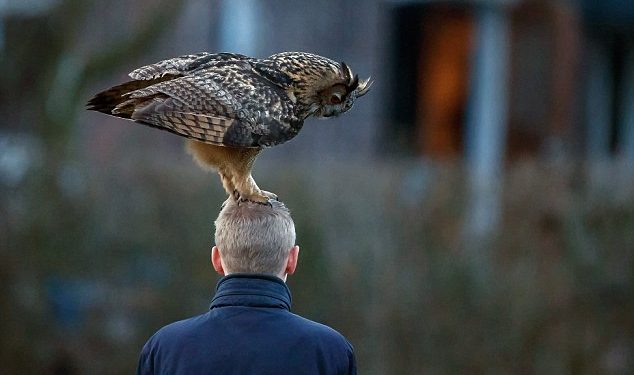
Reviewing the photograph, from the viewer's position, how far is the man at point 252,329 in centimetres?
368

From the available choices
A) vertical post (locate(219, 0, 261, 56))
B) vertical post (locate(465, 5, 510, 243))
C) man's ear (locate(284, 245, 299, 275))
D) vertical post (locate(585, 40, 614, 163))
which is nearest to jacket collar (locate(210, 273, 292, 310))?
man's ear (locate(284, 245, 299, 275))

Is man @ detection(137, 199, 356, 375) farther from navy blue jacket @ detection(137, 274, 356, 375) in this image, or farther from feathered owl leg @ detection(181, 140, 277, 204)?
feathered owl leg @ detection(181, 140, 277, 204)

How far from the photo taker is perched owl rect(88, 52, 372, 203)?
4.29 m

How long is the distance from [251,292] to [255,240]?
14 centimetres

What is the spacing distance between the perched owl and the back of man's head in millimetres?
469

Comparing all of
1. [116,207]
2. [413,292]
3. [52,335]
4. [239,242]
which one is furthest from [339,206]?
[239,242]

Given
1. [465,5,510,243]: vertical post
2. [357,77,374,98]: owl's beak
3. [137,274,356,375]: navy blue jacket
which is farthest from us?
[465,5,510,243]: vertical post

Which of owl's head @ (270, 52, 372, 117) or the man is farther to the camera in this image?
owl's head @ (270, 52, 372, 117)

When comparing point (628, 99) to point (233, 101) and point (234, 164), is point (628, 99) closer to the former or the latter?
point (234, 164)

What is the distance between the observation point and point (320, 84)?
184 inches

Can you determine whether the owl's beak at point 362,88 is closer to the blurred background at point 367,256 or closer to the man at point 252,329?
the man at point 252,329

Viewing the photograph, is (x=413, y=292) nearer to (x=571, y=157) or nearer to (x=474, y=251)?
(x=474, y=251)

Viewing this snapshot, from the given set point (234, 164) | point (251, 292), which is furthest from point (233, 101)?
point (251, 292)

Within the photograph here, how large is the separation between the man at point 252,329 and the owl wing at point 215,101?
49cm
